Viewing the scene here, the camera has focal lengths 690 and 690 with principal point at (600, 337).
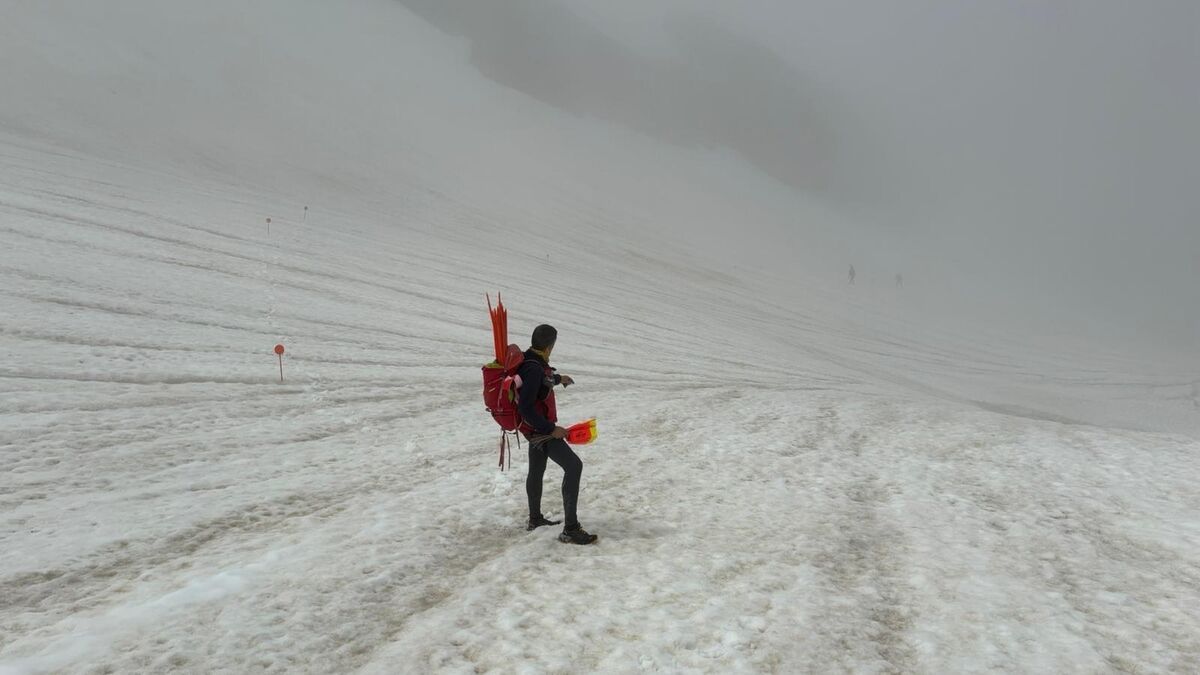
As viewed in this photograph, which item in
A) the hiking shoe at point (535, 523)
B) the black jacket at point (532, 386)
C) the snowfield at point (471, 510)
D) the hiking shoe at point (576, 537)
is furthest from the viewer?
the hiking shoe at point (535, 523)

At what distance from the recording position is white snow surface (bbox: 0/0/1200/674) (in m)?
4.43

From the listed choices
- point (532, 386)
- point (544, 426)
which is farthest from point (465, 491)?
point (532, 386)

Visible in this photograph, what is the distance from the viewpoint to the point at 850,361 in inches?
834

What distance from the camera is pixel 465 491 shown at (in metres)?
7.18

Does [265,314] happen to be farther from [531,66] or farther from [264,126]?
[531,66]

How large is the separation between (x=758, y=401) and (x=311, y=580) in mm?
8989

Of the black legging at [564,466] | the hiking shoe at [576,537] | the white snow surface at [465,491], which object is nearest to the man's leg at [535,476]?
the black legging at [564,466]

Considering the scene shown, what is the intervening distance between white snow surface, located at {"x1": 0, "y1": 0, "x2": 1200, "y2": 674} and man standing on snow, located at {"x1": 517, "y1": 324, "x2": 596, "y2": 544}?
300 millimetres

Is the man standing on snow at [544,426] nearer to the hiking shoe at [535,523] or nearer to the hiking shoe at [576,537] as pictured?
the hiking shoe at [576,537]

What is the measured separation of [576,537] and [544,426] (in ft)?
3.66

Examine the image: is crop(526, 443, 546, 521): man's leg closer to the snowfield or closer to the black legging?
the black legging

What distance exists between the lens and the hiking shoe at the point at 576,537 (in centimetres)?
584

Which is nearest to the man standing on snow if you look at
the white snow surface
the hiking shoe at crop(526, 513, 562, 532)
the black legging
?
the black legging

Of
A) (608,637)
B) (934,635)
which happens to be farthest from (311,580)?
(934,635)
